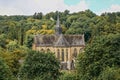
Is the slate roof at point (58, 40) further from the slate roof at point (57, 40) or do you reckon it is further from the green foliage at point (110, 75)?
the green foliage at point (110, 75)

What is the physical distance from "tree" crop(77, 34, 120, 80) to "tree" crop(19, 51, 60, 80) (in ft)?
30.4

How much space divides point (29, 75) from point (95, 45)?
40.5 feet

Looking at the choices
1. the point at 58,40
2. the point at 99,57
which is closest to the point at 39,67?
the point at 99,57

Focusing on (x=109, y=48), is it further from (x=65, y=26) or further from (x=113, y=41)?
(x=65, y=26)

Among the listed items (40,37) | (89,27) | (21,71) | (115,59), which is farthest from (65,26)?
(115,59)

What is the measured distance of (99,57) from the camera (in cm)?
5728

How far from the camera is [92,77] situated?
55500mm

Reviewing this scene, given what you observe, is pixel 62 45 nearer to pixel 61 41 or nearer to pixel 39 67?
pixel 61 41

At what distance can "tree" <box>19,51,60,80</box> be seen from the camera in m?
66.6

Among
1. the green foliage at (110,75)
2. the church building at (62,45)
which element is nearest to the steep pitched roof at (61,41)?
the church building at (62,45)

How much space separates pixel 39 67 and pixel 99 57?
39.8 ft

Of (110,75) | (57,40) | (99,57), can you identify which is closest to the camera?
(110,75)

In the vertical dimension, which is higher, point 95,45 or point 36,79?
point 95,45

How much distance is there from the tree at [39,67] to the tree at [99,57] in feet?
30.4
